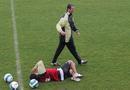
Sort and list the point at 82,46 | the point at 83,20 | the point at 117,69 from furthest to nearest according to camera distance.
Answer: the point at 83,20 < the point at 82,46 < the point at 117,69

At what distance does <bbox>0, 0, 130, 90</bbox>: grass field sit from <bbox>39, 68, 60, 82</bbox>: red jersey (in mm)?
185

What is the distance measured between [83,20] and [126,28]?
2.64 m

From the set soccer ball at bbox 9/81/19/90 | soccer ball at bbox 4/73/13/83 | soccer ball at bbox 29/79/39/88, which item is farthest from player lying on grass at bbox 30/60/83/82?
soccer ball at bbox 9/81/19/90

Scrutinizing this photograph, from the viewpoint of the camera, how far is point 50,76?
13812 mm

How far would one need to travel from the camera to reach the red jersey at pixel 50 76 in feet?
45.0

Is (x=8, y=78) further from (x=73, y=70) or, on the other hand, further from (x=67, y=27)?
(x=67, y=27)

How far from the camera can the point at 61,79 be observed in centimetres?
1387

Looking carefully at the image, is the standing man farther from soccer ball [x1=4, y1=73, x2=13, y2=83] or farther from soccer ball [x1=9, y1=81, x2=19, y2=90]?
soccer ball [x1=9, y1=81, x2=19, y2=90]

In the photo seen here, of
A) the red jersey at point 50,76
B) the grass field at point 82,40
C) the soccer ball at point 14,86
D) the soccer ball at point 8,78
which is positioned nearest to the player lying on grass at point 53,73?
the red jersey at point 50,76

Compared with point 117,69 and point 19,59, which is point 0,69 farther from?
point 117,69

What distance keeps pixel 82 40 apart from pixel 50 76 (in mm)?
5161

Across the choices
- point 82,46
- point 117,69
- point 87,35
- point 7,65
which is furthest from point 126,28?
point 7,65

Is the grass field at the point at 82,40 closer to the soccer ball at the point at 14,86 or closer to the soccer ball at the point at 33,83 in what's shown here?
the soccer ball at the point at 33,83

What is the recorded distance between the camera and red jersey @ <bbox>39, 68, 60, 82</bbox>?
13703 mm
